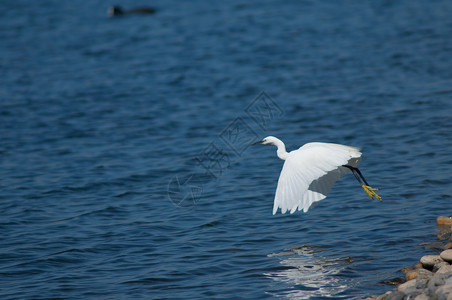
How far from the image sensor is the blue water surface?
21.2 feet

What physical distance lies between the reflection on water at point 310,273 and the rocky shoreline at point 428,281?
52cm

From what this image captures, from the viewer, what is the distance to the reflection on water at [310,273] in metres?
5.75

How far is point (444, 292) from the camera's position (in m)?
4.51

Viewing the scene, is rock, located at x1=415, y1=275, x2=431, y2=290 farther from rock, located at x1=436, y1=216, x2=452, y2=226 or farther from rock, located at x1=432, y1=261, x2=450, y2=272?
rock, located at x1=436, y1=216, x2=452, y2=226

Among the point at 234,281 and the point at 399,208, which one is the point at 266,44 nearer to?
the point at 399,208

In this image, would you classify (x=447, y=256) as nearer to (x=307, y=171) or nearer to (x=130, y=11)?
(x=307, y=171)

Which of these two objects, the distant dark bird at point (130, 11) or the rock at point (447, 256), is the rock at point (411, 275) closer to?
the rock at point (447, 256)

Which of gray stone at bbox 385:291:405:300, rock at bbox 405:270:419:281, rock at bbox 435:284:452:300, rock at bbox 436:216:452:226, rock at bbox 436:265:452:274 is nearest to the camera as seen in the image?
rock at bbox 435:284:452:300

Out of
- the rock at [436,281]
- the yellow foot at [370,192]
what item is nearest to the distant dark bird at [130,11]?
the yellow foot at [370,192]

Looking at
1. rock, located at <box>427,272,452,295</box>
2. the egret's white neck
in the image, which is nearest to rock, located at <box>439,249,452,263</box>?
rock, located at <box>427,272,452,295</box>

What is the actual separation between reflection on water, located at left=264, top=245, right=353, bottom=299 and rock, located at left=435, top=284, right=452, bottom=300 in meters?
1.19

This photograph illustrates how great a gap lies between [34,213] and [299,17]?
13.9m

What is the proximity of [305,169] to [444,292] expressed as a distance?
2.46 meters

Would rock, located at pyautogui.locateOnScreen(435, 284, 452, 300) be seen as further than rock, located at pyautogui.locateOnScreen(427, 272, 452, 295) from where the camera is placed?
No
